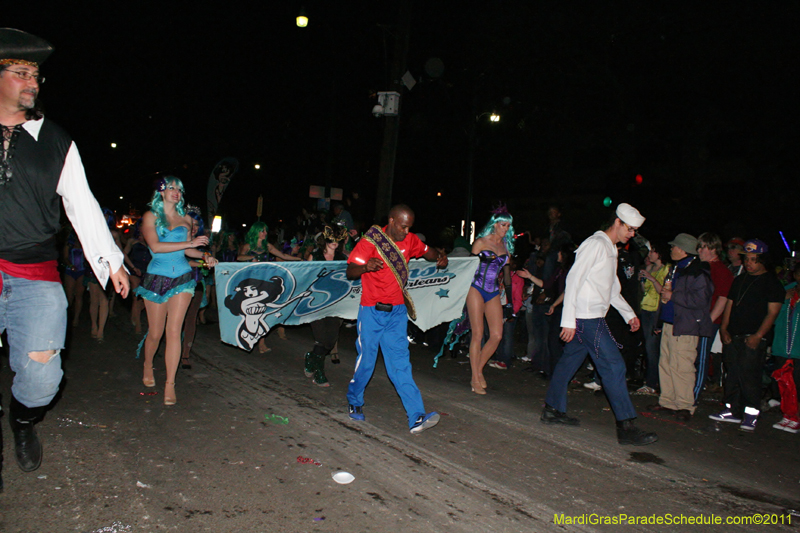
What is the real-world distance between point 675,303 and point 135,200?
35.2 meters

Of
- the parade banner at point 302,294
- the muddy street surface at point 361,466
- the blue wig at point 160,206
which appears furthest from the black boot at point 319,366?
the blue wig at point 160,206

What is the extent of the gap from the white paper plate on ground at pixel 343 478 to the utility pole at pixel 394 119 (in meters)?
10.8

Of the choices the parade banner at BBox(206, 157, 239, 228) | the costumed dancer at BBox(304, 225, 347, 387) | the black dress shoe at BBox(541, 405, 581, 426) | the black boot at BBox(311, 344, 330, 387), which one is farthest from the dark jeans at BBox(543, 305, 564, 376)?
the parade banner at BBox(206, 157, 239, 228)

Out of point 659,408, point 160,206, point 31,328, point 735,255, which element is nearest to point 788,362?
point 659,408

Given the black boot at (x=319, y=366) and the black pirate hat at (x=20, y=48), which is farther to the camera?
the black boot at (x=319, y=366)

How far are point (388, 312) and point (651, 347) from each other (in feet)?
14.4

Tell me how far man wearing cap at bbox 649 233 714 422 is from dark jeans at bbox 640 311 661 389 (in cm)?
111

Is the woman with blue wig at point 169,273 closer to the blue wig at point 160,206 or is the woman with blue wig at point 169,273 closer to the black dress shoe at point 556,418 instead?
the blue wig at point 160,206

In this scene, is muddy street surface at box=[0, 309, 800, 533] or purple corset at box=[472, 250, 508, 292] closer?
muddy street surface at box=[0, 309, 800, 533]

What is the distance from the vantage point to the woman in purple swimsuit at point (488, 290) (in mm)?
6891

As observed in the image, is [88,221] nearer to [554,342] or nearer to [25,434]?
[25,434]

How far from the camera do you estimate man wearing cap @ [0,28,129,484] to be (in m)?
3.37

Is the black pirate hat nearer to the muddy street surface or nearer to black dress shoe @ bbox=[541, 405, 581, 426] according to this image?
the muddy street surface

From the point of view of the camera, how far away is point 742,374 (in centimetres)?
642
